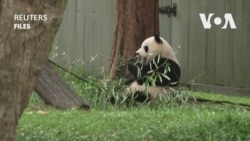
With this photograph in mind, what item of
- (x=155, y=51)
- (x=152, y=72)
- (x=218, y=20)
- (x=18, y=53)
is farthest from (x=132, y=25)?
(x=18, y=53)

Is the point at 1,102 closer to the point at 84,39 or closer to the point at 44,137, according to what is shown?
the point at 44,137

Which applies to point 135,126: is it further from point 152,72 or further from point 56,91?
point 152,72

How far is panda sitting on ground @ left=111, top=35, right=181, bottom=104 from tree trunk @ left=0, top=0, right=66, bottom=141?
4247 mm

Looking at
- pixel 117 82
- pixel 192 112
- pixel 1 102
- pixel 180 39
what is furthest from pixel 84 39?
pixel 1 102

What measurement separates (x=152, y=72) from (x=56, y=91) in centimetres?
129

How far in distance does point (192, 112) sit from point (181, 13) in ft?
16.4

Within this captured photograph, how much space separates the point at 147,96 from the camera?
7.99 meters

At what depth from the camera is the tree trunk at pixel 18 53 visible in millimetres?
3619

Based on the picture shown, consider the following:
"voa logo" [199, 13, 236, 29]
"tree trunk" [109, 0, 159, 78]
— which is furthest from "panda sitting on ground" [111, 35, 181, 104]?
"voa logo" [199, 13, 236, 29]

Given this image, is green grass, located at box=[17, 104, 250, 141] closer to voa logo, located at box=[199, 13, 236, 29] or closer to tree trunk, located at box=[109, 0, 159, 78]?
tree trunk, located at box=[109, 0, 159, 78]

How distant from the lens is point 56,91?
7301mm

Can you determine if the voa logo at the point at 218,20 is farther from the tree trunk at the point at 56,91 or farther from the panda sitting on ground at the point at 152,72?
the tree trunk at the point at 56,91

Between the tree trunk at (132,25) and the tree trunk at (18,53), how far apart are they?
5.33 meters

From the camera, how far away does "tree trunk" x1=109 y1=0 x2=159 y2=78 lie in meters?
9.12
